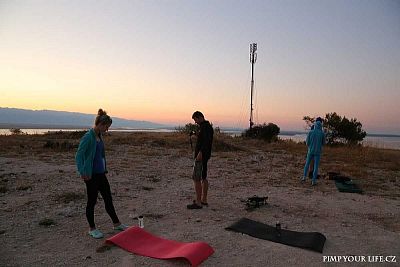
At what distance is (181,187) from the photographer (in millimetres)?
8969

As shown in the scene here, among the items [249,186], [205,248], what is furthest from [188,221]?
[249,186]

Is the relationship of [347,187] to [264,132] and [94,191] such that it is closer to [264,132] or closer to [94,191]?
[94,191]

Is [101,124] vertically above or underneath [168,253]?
above

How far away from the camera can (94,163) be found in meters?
5.00

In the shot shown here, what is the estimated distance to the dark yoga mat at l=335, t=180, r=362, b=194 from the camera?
8.80 m

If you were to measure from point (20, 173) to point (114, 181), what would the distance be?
313 cm

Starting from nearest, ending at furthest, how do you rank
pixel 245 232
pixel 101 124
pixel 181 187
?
1. pixel 101 124
2. pixel 245 232
3. pixel 181 187

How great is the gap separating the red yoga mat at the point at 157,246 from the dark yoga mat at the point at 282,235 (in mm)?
1030

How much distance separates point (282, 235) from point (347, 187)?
15.1 feet

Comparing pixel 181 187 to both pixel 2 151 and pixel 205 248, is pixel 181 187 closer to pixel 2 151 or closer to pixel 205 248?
pixel 205 248

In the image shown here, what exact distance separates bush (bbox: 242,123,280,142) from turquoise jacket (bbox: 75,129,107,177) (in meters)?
24.4

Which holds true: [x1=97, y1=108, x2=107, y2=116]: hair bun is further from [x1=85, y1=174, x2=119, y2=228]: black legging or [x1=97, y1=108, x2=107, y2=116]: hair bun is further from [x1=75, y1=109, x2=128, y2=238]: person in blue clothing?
[x1=85, y1=174, x2=119, y2=228]: black legging

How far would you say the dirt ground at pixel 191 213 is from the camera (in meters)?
4.49

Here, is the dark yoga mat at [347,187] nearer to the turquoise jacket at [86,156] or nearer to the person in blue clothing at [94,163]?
the person in blue clothing at [94,163]
